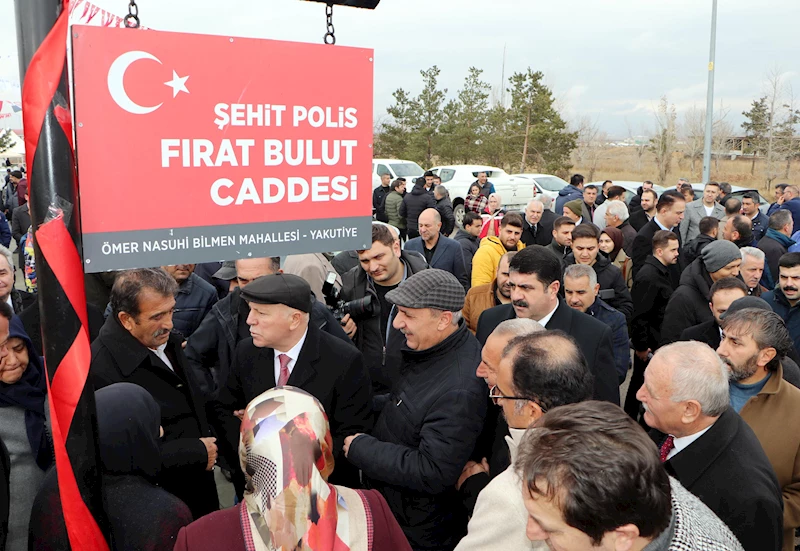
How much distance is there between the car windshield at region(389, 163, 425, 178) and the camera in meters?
22.4

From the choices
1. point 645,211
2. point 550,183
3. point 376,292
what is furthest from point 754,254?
point 550,183

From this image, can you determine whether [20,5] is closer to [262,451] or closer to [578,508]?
[262,451]

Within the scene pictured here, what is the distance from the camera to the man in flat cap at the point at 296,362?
3236 mm

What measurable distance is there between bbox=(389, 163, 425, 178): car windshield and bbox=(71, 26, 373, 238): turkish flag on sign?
20165 millimetres

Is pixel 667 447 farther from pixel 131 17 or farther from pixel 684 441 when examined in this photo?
pixel 131 17

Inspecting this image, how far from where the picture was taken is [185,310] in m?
4.80

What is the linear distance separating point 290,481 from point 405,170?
69.9 feet

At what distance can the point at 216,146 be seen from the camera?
202 centimetres

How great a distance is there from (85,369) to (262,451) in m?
0.52

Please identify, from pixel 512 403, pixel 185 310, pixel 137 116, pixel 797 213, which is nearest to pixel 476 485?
pixel 512 403

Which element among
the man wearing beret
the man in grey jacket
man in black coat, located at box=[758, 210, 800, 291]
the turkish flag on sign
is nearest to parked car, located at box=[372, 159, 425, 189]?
the man in grey jacket

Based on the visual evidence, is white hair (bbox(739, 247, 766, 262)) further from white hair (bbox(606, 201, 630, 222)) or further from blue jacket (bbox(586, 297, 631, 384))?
white hair (bbox(606, 201, 630, 222))

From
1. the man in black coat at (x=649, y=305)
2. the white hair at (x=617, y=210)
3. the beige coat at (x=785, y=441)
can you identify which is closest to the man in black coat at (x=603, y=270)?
the man in black coat at (x=649, y=305)

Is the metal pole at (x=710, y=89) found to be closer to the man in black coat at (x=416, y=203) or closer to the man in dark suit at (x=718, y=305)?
the man in black coat at (x=416, y=203)
